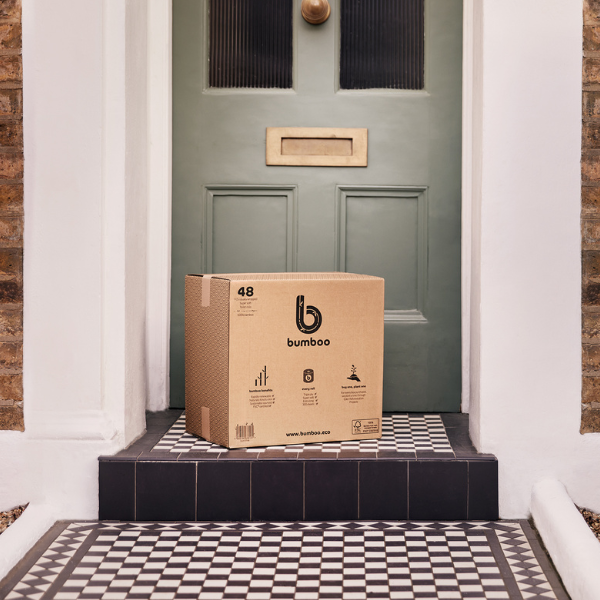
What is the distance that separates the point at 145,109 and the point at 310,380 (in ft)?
3.43

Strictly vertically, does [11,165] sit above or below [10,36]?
below

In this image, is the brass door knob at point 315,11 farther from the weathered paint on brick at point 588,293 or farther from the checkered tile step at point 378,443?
the checkered tile step at point 378,443

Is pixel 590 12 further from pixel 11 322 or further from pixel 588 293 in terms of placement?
pixel 11 322

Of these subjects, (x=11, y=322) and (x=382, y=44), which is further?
(x=382, y=44)

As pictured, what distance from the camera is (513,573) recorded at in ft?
5.33

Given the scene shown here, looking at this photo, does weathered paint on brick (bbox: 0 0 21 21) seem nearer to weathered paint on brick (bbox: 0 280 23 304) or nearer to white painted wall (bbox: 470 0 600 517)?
weathered paint on brick (bbox: 0 280 23 304)

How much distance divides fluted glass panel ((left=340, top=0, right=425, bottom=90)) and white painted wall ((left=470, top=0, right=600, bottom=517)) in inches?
20.5

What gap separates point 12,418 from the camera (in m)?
2.04

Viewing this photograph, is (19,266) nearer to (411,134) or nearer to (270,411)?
(270,411)

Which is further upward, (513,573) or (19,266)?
(19,266)

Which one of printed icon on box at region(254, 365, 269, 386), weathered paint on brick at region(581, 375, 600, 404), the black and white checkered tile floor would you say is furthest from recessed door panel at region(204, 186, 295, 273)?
weathered paint on brick at region(581, 375, 600, 404)

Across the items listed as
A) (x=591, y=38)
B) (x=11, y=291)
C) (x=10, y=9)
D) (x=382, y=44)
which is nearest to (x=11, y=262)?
(x=11, y=291)

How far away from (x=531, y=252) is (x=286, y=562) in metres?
1.09

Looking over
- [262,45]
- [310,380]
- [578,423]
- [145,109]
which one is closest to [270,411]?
[310,380]
